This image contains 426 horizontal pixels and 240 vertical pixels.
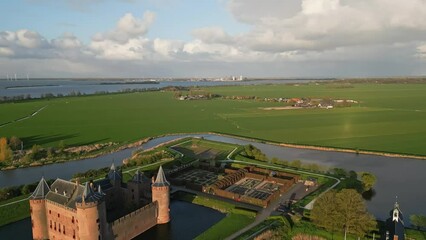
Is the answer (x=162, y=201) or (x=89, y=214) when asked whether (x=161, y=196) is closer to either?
(x=162, y=201)

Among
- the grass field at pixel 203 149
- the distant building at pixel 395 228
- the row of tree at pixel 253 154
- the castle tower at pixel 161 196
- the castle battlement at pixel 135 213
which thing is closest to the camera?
the distant building at pixel 395 228

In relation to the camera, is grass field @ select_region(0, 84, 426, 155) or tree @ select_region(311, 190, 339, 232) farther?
grass field @ select_region(0, 84, 426, 155)

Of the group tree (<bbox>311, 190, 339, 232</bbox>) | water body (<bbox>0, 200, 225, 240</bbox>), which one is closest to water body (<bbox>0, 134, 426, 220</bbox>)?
tree (<bbox>311, 190, 339, 232</bbox>)

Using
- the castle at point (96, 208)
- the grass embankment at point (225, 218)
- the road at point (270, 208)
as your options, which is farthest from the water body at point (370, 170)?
the castle at point (96, 208)

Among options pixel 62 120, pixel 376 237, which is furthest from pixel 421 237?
pixel 62 120

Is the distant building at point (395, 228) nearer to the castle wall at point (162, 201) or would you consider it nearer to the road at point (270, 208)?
the road at point (270, 208)

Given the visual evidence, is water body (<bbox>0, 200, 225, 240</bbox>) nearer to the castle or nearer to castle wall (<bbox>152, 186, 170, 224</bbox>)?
castle wall (<bbox>152, 186, 170, 224</bbox>)

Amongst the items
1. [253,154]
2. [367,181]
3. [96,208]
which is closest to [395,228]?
[367,181]
